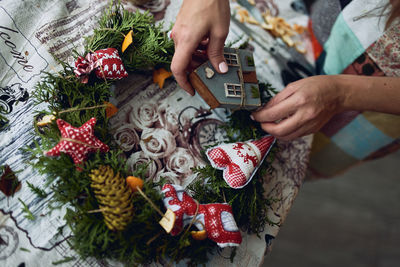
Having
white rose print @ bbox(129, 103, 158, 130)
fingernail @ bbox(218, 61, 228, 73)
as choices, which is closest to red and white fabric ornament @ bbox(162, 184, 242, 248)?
white rose print @ bbox(129, 103, 158, 130)

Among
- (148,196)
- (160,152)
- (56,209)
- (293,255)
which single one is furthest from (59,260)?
(293,255)

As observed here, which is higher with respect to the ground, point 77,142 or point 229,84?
point 77,142

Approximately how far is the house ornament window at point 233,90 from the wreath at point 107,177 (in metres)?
0.22

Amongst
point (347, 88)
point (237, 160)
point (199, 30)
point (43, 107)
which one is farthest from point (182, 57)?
point (347, 88)

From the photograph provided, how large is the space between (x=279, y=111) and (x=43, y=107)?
68cm

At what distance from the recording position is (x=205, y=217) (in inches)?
27.3

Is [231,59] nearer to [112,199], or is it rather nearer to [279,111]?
[279,111]

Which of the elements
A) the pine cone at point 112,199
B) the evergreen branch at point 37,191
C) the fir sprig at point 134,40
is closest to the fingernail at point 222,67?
the fir sprig at point 134,40

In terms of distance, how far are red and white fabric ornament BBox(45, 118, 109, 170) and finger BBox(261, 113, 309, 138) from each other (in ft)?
1.61

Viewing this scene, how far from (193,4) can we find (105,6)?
1.18 ft

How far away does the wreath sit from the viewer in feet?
2.10

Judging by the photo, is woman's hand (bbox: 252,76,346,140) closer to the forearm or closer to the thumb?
the forearm

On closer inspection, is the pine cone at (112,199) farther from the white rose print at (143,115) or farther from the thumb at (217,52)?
the thumb at (217,52)

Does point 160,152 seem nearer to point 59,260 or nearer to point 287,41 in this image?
point 59,260
